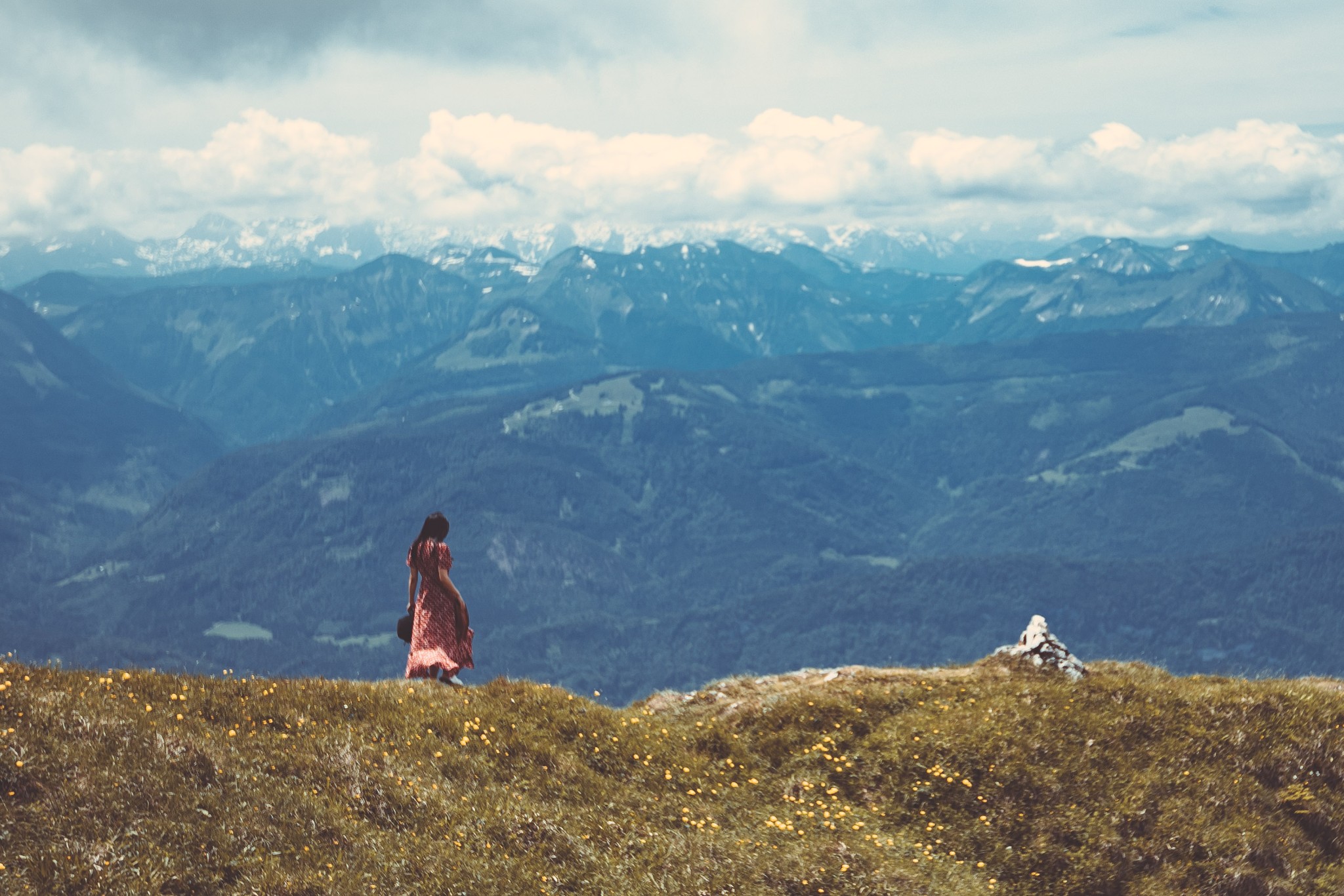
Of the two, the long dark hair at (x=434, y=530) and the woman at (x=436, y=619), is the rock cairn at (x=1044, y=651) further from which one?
the long dark hair at (x=434, y=530)

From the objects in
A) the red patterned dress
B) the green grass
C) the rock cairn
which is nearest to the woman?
the red patterned dress

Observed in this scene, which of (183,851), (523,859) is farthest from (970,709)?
(183,851)

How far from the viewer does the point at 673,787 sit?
2170cm

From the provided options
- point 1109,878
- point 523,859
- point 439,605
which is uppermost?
point 439,605

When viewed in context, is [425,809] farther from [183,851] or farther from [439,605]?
[439,605]

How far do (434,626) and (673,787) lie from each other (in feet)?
24.3

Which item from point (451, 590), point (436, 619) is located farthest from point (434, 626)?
point (451, 590)

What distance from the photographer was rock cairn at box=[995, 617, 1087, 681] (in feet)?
89.9

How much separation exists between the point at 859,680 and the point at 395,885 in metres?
15.2

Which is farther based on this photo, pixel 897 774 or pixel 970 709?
pixel 970 709

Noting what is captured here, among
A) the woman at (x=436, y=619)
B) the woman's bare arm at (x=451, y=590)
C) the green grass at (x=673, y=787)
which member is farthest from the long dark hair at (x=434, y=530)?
the green grass at (x=673, y=787)

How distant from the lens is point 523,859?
17.2 m

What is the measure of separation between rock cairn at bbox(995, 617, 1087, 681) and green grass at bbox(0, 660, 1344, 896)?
75cm

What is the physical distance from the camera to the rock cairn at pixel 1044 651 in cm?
2741
